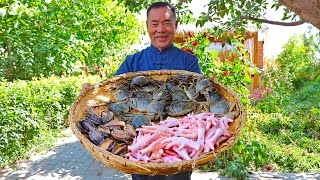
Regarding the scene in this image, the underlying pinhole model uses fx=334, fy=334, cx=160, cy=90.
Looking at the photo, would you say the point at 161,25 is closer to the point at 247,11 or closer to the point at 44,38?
the point at 247,11

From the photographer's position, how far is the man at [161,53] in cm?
218

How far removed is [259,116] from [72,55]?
3.89m

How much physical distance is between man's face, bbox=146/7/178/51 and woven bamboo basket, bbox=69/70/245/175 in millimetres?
293

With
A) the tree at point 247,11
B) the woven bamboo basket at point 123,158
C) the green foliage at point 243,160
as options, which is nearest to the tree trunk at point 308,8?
the tree at point 247,11

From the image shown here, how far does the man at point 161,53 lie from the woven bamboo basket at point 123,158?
0.07 m

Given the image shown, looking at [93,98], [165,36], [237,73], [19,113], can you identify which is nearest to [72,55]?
[19,113]

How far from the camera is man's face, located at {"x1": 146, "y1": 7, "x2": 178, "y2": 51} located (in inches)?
85.4

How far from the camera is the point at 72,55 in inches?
267

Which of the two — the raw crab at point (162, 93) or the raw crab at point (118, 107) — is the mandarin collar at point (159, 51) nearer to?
the raw crab at point (162, 93)

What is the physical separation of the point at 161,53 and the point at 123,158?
931 mm

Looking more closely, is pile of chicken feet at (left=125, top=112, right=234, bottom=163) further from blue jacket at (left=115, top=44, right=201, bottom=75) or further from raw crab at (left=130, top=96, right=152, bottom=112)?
blue jacket at (left=115, top=44, right=201, bottom=75)

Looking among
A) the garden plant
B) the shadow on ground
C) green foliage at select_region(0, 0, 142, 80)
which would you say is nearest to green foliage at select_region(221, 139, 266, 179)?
the garden plant

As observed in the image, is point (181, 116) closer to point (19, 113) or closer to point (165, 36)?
point (165, 36)

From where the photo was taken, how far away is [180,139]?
6.19 ft
